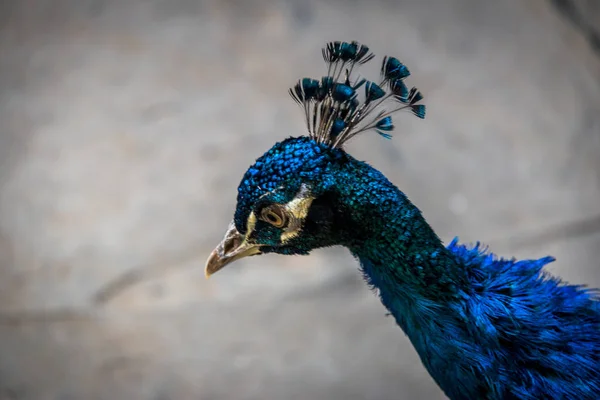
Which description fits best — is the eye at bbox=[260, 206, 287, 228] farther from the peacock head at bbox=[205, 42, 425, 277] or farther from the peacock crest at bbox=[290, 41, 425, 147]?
the peacock crest at bbox=[290, 41, 425, 147]

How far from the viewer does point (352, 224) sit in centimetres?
129

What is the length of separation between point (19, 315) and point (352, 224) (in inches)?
72.8

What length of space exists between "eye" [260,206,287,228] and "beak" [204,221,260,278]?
3.6 inches

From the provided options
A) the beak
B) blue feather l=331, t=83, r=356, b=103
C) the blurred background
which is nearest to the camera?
blue feather l=331, t=83, r=356, b=103

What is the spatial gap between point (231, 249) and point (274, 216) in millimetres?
170

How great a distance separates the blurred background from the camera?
247 centimetres

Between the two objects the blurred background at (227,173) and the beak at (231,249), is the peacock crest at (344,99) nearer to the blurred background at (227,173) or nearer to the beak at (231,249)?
the beak at (231,249)

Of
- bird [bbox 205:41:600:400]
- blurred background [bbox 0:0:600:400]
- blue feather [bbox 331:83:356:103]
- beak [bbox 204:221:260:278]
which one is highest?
blurred background [bbox 0:0:600:400]

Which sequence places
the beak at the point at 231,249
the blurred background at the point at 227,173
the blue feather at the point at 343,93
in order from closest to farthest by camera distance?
the blue feather at the point at 343,93 → the beak at the point at 231,249 → the blurred background at the point at 227,173

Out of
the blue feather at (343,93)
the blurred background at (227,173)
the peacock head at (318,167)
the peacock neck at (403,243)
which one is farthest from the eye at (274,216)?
the blurred background at (227,173)

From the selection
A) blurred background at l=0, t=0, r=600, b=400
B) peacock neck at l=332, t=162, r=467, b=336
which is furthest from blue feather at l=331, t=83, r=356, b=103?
blurred background at l=0, t=0, r=600, b=400

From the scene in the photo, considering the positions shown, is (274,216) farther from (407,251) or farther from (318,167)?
(407,251)

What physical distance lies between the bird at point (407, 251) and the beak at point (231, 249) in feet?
0.32

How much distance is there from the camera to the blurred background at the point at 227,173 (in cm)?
247
